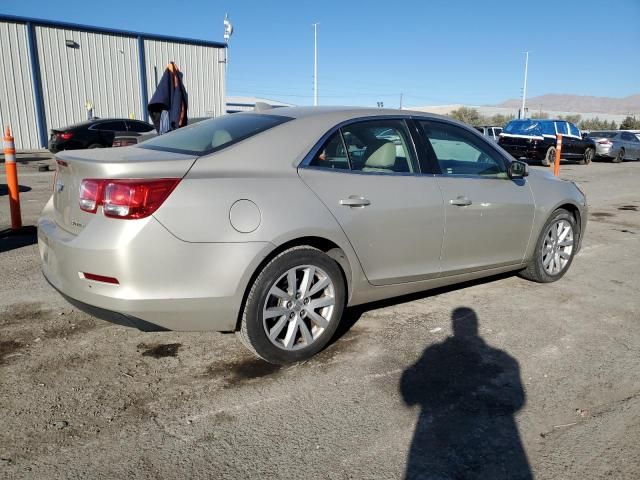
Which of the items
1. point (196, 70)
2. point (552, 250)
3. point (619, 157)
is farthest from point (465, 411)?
point (196, 70)

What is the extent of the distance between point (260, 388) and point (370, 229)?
1.24 m

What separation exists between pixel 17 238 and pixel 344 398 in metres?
5.00

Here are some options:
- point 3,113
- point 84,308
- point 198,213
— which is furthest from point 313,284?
point 3,113

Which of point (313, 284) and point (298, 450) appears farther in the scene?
point (313, 284)

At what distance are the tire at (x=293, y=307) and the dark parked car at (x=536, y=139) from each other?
1720 centimetres

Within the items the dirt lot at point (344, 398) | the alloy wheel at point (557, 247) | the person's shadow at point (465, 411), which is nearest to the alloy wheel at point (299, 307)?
the dirt lot at point (344, 398)

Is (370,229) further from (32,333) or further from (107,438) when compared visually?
(32,333)

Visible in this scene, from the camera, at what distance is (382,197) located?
357 cm

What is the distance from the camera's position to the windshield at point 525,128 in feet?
62.2

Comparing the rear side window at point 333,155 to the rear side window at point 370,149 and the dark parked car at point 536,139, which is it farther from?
the dark parked car at point 536,139

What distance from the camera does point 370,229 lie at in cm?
351

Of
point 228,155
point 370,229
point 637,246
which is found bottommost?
point 637,246

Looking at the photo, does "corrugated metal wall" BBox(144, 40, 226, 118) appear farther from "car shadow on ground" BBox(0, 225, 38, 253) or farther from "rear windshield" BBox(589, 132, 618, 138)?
"car shadow on ground" BBox(0, 225, 38, 253)

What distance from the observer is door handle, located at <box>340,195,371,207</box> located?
339 centimetres
